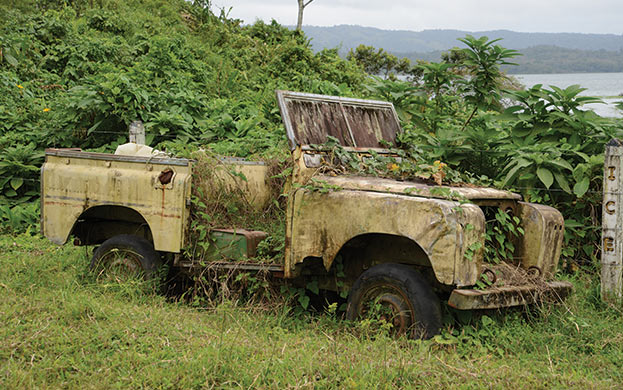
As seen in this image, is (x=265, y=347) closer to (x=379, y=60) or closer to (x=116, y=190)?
(x=116, y=190)

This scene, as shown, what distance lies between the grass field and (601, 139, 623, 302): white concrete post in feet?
0.65

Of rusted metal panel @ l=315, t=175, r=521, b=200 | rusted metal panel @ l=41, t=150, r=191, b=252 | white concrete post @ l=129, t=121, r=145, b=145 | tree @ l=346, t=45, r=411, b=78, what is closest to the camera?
rusted metal panel @ l=315, t=175, r=521, b=200

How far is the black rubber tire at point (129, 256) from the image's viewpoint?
5.57 m

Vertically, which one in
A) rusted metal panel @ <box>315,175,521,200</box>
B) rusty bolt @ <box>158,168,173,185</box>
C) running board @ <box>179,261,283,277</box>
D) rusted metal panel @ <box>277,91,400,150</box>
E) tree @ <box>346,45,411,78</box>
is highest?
tree @ <box>346,45,411,78</box>

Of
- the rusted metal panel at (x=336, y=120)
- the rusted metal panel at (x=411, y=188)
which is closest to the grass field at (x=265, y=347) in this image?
the rusted metal panel at (x=411, y=188)

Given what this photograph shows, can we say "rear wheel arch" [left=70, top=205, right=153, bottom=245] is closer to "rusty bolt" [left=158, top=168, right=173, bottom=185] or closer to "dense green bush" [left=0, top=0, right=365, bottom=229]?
"rusty bolt" [left=158, top=168, right=173, bottom=185]

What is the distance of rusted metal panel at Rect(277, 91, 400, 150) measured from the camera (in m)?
5.41

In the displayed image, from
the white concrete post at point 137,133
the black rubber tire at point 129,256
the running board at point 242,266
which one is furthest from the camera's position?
the white concrete post at point 137,133

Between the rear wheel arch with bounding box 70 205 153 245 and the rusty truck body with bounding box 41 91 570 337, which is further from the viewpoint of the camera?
the rear wheel arch with bounding box 70 205 153 245

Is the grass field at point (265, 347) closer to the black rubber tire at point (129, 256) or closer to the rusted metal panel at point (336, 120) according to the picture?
the black rubber tire at point (129, 256)

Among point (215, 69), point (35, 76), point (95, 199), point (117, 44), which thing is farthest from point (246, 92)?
Answer: point (95, 199)

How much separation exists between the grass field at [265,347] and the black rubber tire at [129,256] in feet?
0.81

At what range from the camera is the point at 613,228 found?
17.6 ft

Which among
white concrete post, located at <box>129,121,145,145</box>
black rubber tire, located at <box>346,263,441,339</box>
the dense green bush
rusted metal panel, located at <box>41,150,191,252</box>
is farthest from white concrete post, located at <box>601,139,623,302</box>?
white concrete post, located at <box>129,121,145,145</box>
